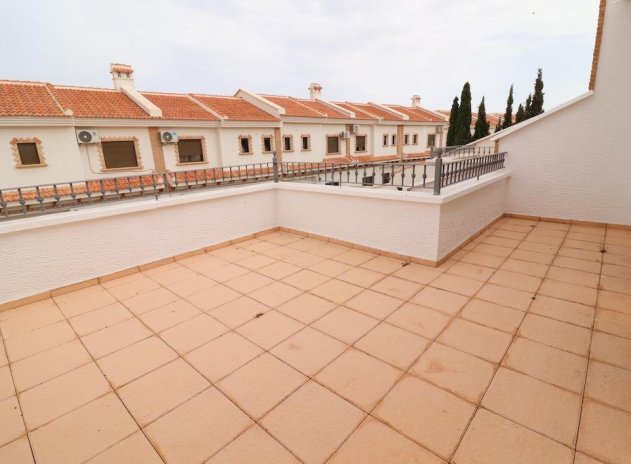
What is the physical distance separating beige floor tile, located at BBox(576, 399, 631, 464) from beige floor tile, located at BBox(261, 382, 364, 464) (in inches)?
58.3

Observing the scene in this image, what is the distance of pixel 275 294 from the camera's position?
4230mm

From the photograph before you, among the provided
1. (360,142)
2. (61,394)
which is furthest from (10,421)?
(360,142)

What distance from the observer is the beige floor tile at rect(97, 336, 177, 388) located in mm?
2791

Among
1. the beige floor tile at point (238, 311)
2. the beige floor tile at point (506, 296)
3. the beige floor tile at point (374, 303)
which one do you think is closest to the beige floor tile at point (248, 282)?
the beige floor tile at point (238, 311)

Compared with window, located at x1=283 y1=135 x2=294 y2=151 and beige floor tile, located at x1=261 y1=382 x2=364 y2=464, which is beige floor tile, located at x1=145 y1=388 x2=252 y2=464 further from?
window, located at x1=283 y1=135 x2=294 y2=151

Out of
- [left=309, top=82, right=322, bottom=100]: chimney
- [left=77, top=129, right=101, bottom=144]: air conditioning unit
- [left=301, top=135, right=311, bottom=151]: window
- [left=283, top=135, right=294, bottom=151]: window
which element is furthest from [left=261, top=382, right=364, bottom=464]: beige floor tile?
[left=309, top=82, right=322, bottom=100]: chimney

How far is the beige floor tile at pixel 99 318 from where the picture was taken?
3.57 m

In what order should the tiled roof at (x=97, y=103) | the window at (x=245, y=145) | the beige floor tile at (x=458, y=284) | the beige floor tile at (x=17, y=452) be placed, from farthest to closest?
the window at (x=245, y=145) → the tiled roof at (x=97, y=103) → the beige floor tile at (x=458, y=284) → the beige floor tile at (x=17, y=452)

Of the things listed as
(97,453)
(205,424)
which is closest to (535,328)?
(205,424)

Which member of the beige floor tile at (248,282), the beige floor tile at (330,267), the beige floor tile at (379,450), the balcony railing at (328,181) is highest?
the balcony railing at (328,181)

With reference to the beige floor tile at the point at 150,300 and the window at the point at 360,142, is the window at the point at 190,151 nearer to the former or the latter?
the window at the point at 360,142

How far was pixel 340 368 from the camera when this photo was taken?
9.12ft

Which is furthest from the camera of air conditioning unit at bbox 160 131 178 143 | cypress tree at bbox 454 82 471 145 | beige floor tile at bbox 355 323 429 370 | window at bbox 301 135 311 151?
window at bbox 301 135 311 151

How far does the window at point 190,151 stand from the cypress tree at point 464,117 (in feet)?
50.6
